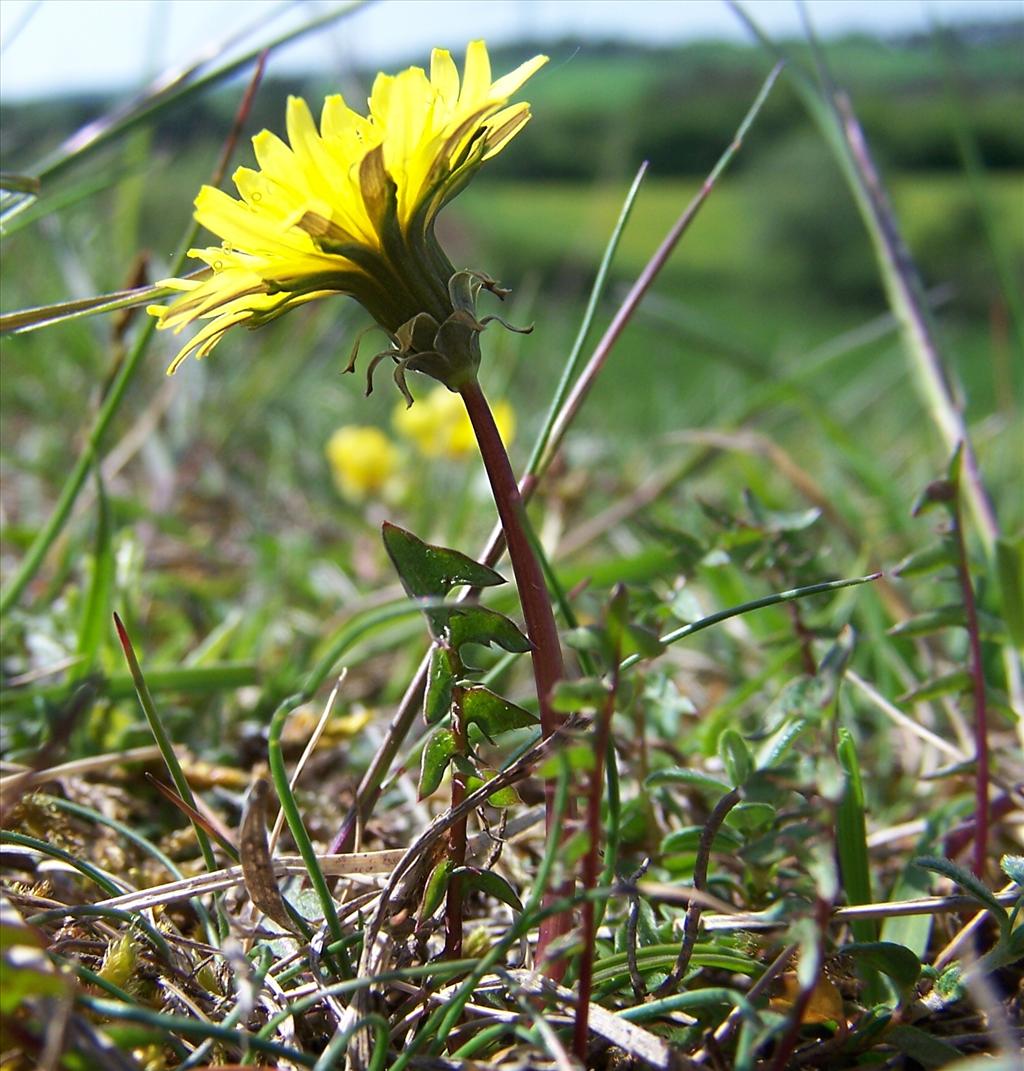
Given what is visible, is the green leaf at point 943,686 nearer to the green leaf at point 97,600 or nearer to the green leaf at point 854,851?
the green leaf at point 854,851

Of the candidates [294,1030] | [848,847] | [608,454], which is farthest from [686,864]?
[608,454]

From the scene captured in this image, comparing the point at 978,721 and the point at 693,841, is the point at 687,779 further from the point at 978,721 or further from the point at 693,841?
the point at 978,721

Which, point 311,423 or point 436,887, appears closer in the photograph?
point 436,887

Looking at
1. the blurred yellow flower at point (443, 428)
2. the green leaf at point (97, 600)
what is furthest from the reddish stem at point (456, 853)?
the blurred yellow flower at point (443, 428)

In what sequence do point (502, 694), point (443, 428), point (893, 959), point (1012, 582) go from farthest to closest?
1. point (443, 428)
2. point (502, 694)
3. point (1012, 582)
4. point (893, 959)

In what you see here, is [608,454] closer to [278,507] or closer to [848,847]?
[278,507]

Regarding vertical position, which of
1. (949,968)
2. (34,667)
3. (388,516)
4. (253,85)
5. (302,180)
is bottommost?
(949,968)

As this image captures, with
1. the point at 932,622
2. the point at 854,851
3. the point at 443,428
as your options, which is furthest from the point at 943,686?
the point at 443,428
